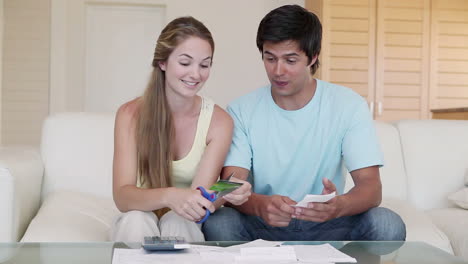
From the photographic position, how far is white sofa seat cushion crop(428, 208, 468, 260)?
2.14m

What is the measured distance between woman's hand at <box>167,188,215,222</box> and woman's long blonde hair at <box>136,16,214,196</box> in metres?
0.23

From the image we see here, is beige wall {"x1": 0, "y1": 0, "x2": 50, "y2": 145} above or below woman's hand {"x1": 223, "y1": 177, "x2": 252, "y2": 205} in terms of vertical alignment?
above

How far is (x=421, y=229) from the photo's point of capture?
6.95ft

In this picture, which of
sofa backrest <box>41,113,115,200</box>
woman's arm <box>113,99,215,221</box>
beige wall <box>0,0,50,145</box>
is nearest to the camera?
woman's arm <box>113,99,215,221</box>

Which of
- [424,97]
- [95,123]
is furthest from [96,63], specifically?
[95,123]

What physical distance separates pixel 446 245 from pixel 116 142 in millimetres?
1132

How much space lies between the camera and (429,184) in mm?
2672

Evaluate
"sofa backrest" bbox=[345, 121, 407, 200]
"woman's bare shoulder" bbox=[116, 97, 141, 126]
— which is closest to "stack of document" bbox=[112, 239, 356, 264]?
"woman's bare shoulder" bbox=[116, 97, 141, 126]

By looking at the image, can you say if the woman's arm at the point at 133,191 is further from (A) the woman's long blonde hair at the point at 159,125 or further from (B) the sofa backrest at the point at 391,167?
(B) the sofa backrest at the point at 391,167

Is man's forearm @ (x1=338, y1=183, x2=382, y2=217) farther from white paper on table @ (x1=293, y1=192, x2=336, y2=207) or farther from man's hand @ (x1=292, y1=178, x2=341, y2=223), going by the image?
white paper on table @ (x1=293, y1=192, x2=336, y2=207)

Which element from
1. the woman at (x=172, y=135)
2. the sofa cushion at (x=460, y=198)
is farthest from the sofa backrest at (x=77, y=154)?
the sofa cushion at (x=460, y=198)

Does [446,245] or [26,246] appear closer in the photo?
[26,246]

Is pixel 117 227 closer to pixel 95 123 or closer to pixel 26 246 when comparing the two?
pixel 26 246

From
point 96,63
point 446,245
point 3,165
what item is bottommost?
point 446,245
